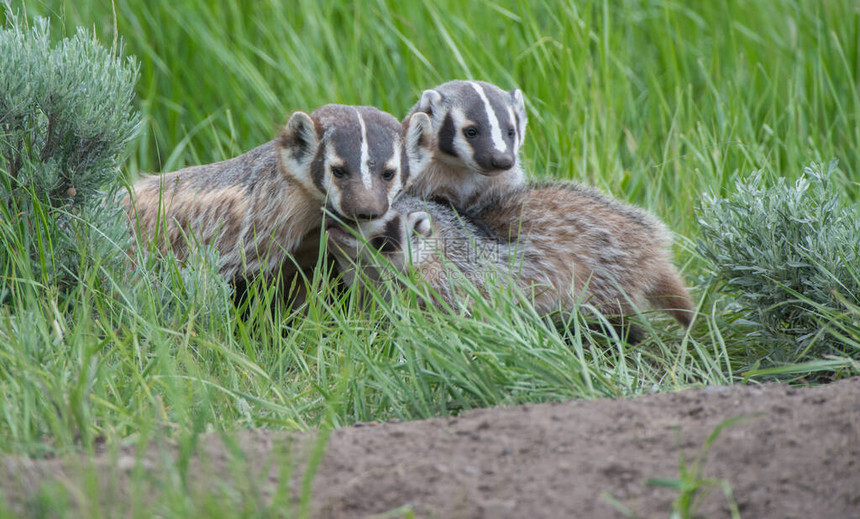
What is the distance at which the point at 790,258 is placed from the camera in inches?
117

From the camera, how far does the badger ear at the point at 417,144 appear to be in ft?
11.7

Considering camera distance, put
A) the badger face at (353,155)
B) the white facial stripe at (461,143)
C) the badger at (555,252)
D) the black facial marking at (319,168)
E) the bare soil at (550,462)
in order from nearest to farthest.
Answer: the bare soil at (550,462)
the badger face at (353,155)
the black facial marking at (319,168)
the badger at (555,252)
the white facial stripe at (461,143)

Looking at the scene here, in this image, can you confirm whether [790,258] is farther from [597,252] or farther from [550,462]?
[550,462]

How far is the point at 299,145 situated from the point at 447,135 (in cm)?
66

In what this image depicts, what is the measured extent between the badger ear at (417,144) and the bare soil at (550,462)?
1.62 m

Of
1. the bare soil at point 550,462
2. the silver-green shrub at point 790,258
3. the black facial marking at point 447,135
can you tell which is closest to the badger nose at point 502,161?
the black facial marking at point 447,135

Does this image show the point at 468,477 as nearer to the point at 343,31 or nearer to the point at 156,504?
the point at 156,504

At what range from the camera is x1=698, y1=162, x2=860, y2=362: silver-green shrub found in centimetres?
291

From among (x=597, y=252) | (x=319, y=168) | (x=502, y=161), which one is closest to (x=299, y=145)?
(x=319, y=168)

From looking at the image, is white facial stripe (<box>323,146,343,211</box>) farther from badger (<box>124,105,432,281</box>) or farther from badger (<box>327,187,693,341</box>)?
badger (<box>327,187,693,341</box>)

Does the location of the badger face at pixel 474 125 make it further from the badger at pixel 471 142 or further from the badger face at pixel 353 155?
the badger face at pixel 353 155

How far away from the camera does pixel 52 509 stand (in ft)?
5.19

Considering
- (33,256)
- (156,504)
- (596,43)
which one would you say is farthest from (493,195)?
(156,504)

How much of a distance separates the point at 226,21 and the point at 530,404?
3614mm
